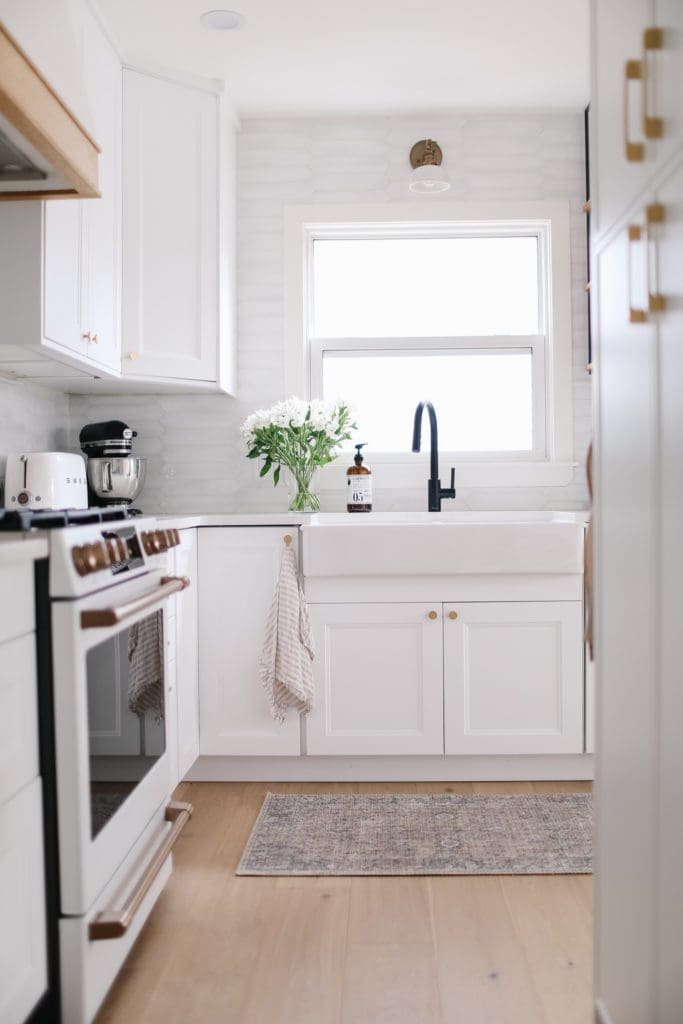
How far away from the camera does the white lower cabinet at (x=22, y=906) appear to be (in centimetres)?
127

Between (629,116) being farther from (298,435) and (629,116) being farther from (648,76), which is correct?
(298,435)

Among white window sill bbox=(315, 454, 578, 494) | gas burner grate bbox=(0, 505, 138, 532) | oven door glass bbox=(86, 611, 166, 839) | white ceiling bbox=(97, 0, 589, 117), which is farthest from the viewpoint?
white window sill bbox=(315, 454, 578, 494)

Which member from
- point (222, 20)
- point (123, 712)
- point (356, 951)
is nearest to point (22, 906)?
point (123, 712)

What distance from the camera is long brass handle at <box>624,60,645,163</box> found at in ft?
3.89

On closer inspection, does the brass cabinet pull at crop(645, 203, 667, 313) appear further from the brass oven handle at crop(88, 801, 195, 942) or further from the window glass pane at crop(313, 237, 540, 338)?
the window glass pane at crop(313, 237, 540, 338)

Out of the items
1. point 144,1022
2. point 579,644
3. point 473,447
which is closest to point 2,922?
point 144,1022

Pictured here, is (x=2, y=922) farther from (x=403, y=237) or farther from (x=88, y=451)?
(x=403, y=237)

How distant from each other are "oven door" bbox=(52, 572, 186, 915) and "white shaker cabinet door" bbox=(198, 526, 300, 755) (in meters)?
0.72

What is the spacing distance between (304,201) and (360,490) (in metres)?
1.19

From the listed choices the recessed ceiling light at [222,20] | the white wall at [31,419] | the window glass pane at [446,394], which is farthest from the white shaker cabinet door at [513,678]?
the recessed ceiling light at [222,20]

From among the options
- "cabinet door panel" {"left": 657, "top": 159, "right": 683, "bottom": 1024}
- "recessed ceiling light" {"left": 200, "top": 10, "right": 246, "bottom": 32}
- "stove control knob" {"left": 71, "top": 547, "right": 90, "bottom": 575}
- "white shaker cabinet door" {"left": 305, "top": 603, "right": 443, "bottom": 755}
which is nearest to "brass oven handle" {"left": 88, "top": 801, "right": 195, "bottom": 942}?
"stove control knob" {"left": 71, "top": 547, "right": 90, "bottom": 575}

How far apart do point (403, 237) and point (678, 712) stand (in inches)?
110

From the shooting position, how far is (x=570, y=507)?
3.36 m

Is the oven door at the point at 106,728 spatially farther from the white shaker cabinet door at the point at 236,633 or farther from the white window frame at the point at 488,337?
the white window frame at the point at 488,337
